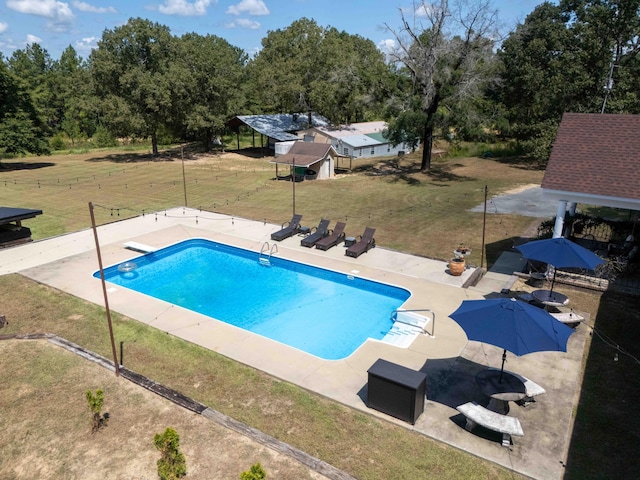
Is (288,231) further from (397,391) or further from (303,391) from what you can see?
(397,391)

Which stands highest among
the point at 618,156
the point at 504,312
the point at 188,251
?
the point at 618,156

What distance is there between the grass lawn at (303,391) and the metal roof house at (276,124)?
56.8ft

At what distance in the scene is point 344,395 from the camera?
1022 centimetres

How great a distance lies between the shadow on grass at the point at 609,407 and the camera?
26.7ft

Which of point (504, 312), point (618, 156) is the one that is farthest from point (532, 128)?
point (504, 312)

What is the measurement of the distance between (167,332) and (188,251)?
871 cm

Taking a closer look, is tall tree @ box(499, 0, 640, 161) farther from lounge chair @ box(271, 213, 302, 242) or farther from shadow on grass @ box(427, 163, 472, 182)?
lounge chair @ box(271, 213, 302, 242)

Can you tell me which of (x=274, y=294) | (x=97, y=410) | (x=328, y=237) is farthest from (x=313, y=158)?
(x=97, y=410)

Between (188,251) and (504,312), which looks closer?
(504,312)

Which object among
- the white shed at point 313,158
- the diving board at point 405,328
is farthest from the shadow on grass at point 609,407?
the white shed at point 313,158

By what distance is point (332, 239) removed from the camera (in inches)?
814

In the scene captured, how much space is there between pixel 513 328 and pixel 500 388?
1.51 m

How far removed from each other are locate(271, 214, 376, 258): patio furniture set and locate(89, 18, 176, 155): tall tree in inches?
1152

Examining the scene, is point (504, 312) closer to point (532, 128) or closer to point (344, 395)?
point (344, 395)
